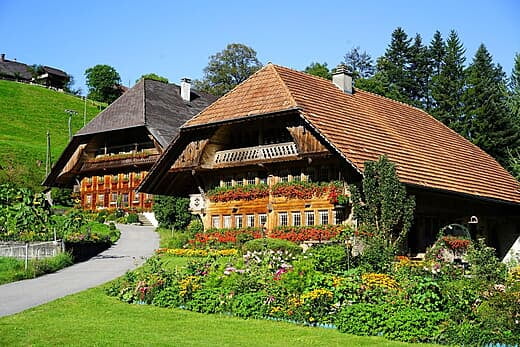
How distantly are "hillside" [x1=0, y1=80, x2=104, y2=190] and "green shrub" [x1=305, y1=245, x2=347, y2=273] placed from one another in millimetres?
38020

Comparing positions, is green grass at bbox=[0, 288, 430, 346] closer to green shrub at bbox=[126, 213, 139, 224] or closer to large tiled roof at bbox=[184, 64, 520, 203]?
large tiled roof at bbox=[184, 64, 520, 203]

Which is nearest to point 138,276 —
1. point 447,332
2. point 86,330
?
point 86,330

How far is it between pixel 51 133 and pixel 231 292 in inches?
2451

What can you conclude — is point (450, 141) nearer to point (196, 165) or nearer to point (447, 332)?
point (196, 165)

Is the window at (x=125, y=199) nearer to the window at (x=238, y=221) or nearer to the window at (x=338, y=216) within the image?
the window at (x=238, y=221)

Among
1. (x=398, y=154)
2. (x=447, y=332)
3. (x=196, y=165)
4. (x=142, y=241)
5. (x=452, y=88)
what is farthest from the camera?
(x=452, y=88)

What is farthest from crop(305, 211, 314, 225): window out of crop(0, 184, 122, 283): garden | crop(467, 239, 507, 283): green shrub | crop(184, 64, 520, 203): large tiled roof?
crop(467, 239, 507, 283): green shrub

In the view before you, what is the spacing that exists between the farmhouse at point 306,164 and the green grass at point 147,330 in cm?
1042


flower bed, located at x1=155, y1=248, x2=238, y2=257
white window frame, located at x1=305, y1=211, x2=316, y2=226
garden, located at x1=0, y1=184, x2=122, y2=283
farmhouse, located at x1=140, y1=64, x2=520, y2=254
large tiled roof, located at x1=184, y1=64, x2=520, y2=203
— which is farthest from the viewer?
white window frame, located at x1=305, y1=211, x2=316, y2=226

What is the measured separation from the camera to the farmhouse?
958 inches

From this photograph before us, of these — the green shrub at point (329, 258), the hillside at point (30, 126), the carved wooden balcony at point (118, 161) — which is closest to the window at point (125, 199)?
the carved wooden balcony at point (118, 161)

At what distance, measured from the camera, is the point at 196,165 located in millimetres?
27594

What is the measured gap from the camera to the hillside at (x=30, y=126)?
2133 inches

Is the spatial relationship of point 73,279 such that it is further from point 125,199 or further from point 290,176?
point 125,199
